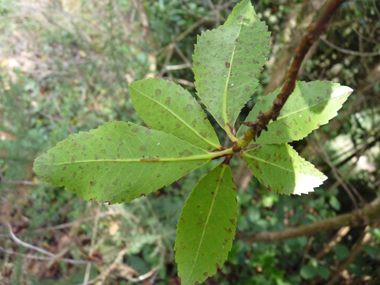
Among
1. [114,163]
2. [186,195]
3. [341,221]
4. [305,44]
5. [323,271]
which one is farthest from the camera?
[186,195]

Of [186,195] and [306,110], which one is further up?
[306,110]

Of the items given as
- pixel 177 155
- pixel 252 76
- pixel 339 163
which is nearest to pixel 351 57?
pixel 339 163

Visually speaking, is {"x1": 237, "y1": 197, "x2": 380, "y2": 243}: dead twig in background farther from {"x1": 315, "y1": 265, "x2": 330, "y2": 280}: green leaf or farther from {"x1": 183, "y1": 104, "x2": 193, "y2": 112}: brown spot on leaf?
{"x1": 183, "y1": 104, "x2": 193, "y2": 112}: brown spot on leaf

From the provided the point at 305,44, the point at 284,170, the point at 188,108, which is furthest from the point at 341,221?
the point at 305,44

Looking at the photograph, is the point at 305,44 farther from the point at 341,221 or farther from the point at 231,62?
the point at 341,221

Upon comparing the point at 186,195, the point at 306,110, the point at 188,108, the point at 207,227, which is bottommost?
the point at 186,195

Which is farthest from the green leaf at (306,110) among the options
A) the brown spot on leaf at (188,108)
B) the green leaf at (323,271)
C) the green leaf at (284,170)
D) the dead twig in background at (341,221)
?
the green leaf at (323,271)

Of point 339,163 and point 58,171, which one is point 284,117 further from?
point 339,163
